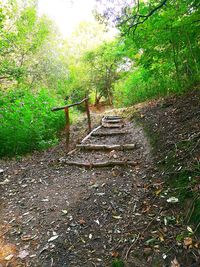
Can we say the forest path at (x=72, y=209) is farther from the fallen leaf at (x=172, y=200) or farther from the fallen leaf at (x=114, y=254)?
the fallen leaf at (x=172, y=200)

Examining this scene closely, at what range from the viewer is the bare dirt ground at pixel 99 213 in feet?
7.22

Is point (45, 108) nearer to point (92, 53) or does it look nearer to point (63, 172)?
point (63, 172)

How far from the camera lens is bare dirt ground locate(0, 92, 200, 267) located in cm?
220

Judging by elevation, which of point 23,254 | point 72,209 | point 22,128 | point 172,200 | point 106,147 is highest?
point 22,128

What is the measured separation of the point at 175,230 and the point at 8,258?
1.86 metres

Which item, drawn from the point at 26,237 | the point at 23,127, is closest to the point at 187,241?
the point at 26,237

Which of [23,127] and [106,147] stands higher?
[23,127]

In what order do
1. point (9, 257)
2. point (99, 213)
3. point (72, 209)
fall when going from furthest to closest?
point (72, 209)
point (99, 213)
point (9, 257)

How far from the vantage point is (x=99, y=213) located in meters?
2.88

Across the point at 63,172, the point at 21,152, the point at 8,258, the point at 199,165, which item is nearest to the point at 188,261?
the point at 199,165

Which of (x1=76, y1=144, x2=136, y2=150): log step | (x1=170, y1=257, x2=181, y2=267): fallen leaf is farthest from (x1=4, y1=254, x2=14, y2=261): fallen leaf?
(x1=76, y1=144, x2=136, y2=150): log step

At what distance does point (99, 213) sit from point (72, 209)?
0.41 metres

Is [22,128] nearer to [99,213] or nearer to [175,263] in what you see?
[99,213]

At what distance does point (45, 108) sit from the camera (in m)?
6.16
